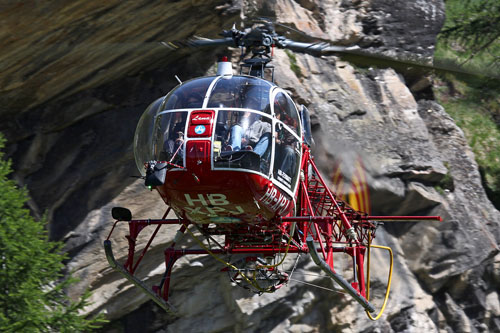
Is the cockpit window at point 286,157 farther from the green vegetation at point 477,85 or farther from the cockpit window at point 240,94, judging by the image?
the green vegetation at point 477,85

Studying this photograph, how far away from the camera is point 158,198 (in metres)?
13.3

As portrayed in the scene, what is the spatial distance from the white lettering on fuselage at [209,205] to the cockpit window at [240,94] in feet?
3.45

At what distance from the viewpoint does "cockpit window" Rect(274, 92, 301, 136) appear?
8648 mm

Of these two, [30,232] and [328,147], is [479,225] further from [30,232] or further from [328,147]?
[30,232]

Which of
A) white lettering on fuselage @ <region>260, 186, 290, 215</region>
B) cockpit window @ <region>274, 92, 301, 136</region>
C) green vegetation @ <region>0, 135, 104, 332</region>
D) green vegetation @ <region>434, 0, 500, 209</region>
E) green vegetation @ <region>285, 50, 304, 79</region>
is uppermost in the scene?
cockpit window @ <region>274, 92, 301, 136</region>

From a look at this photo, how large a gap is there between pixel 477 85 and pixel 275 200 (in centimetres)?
1284

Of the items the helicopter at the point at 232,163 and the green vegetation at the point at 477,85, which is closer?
the helicopter at the point at 232,163

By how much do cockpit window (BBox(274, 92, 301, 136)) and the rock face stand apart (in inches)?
128

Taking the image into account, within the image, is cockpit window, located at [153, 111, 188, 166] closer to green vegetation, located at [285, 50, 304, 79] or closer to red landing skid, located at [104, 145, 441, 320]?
red landing skid, located at [104, 145, 441, 320]

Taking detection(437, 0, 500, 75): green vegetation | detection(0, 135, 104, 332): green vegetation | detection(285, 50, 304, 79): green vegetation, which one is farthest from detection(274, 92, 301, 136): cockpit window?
detection(437, 0, 500, 75): green vegetation

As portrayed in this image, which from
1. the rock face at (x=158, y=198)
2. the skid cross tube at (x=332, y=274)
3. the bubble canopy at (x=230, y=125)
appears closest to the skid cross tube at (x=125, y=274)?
the bubble canopy at (x=230, y=125)

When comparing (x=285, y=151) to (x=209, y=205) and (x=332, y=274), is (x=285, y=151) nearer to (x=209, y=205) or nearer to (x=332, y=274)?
(x=209, y=205)

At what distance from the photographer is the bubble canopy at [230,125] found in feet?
26.3

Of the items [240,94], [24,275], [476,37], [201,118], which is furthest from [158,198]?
[476,37]
